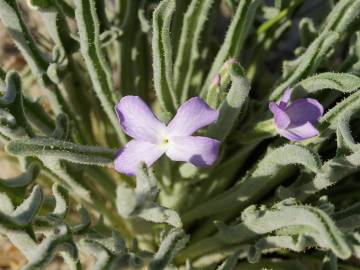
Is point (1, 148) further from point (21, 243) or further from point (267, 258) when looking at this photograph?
point (267, 258)

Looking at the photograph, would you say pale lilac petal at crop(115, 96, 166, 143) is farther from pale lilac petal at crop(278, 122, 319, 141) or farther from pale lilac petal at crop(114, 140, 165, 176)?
pale lilac petal at crop(278, 122, 319, 141)

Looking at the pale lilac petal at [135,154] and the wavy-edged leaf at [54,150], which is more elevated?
the wavy-edged leaf at [54,150]

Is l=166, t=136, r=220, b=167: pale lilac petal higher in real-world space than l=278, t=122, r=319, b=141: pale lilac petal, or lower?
higher

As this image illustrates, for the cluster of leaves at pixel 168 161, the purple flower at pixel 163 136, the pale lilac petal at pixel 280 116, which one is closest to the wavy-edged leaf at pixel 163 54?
the cluster of leaves at pixel 168 161

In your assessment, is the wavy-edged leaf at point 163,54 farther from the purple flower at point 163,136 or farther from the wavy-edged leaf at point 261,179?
the wavy-edged leaf at point 261,179

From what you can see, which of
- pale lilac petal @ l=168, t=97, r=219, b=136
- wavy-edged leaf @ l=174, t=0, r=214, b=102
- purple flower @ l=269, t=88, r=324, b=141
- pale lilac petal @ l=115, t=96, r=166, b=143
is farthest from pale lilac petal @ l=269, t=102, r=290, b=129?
wavy-edged leaf @ l=174, t=0, r=214, b=102

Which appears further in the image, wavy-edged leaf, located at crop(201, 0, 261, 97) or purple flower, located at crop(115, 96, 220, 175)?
wavy-edged leaf, located at crop(201, 0, 261, 97)

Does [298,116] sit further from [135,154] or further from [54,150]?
[54,150]
